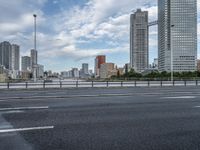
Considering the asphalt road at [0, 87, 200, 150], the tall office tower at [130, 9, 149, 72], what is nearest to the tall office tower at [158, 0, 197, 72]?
the asphalt road at [0, 87, 200, 150]

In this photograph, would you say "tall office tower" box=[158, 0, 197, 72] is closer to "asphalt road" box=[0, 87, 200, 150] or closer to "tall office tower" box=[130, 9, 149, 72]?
"asphalt road" box=[0, 87, 200, 150]

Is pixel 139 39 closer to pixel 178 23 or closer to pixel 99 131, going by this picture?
pixel 178 23

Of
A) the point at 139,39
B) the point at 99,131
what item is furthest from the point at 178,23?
the point at 139,39

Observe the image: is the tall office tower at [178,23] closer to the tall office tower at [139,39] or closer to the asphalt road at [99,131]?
the asphalt road at [99,131]

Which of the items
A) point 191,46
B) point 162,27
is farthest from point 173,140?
point 191,46

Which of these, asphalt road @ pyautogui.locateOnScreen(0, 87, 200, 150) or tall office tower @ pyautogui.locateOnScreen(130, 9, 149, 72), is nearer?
asphalt road @ pyautogui.locateOnScreen(0, 87, 200, 150)

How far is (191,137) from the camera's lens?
5992 millimetres

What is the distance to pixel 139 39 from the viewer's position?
13162 centimetres

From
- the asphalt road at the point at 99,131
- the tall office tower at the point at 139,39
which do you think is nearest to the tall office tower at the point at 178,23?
the asphalt road at the point at 99,131

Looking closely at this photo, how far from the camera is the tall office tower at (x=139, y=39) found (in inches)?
5103

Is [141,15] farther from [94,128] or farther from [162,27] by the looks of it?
[94,128]

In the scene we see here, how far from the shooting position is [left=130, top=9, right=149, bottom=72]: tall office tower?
129625 millimetres

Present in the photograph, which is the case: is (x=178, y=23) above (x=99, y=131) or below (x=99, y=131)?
above

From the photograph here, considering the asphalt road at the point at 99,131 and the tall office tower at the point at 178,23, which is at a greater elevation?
the tall office tower at the point at 178,23
